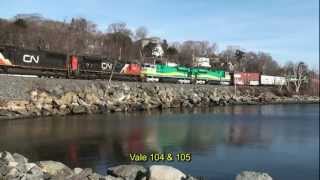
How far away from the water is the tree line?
127 feet

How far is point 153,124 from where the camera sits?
128ft

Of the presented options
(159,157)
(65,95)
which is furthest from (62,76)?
(159,157)

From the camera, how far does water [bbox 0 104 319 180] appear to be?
69.7 feet

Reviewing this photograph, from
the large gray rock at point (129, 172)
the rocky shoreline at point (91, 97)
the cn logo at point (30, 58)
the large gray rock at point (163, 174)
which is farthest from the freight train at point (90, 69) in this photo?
the large gray rock at point (163, 174)

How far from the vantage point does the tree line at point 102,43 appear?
8669 centimetres

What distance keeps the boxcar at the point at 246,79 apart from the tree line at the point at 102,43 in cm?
1361

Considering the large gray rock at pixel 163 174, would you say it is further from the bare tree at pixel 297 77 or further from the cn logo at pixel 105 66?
the bare tree at pixel 297 77

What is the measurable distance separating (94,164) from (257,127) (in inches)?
892

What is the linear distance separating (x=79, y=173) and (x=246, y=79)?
93.2 meters

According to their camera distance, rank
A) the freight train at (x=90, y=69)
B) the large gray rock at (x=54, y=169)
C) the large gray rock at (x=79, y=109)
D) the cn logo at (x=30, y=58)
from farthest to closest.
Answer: the cn logo at (x=30, y=58) < the freight train at (x=90, y=69) < the large gray rock at (x=79, y=109) < the large gray rock at (x=54, y=169)

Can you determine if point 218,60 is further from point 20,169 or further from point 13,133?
point 20,169

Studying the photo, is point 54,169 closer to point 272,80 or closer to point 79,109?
point 79,109

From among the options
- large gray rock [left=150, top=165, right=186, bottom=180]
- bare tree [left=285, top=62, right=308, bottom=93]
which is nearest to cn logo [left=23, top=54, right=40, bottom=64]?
large gray rock [left=150, top=165, right=186, bottom=180]

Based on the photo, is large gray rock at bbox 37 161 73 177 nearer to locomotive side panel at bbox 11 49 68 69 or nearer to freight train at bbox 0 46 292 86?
freight train at bbox 0 46 292 86
